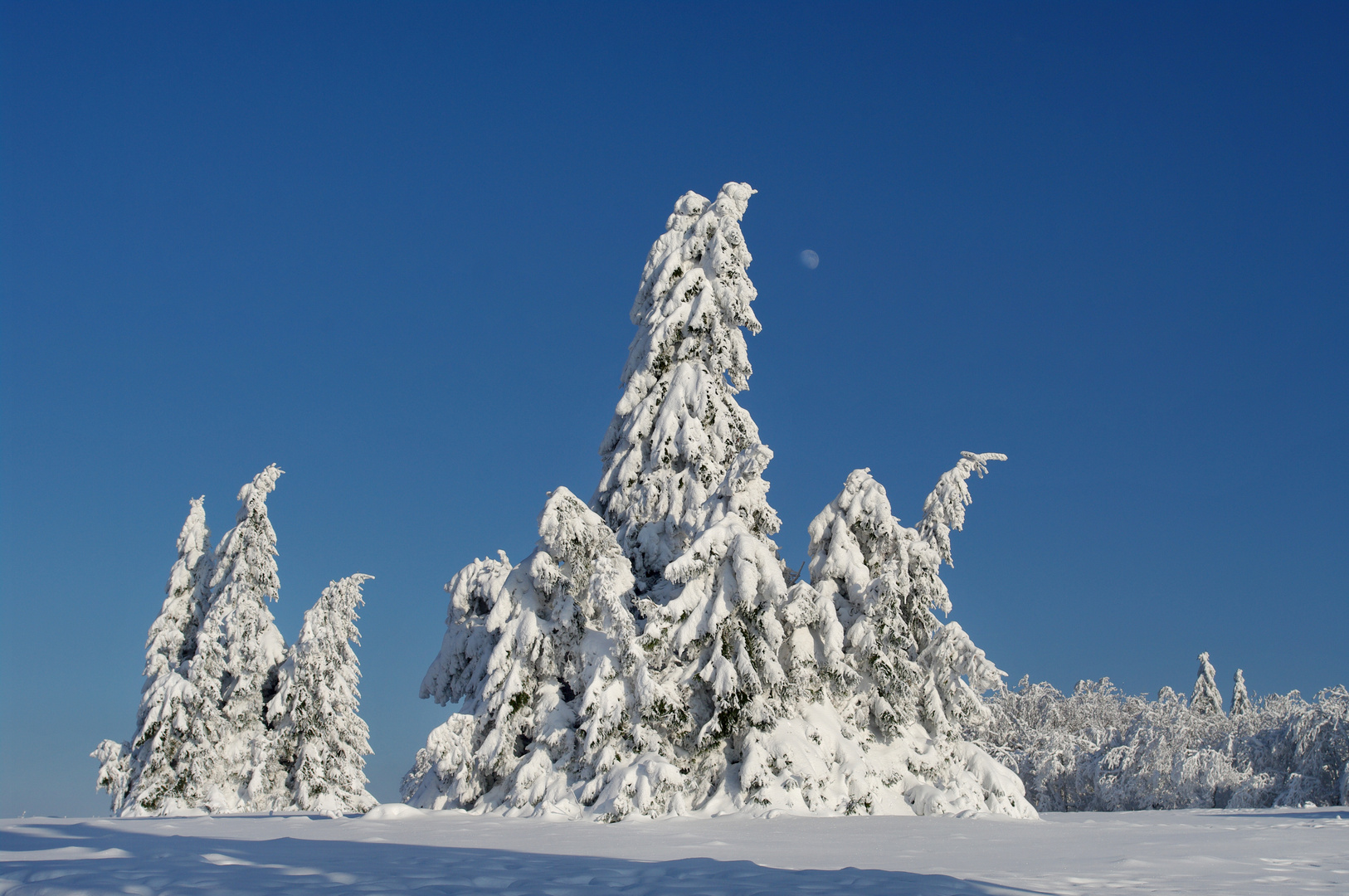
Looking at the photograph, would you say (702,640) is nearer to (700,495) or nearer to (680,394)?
(700,495)

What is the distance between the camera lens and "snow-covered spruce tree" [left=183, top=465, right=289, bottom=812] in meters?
30.3

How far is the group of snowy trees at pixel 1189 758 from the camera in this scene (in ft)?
119

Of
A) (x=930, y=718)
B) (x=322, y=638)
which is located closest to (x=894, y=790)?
(x=930, y=718)

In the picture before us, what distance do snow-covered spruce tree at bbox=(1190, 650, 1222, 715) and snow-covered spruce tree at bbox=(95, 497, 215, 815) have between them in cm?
7310

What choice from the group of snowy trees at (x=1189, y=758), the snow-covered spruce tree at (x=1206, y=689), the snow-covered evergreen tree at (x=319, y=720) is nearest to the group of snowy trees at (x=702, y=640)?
the snow-covered evergreen tree at (x=319, y=720)

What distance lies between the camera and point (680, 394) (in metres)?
21.2

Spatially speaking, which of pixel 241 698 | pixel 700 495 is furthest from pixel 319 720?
pixel 700 495

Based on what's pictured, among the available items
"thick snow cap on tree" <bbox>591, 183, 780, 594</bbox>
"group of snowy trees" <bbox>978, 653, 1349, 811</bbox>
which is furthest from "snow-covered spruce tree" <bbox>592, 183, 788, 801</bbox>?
"group of snowy trees" <bbox>978, 653, 1349, 811</bbox>

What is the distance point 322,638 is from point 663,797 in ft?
65.7

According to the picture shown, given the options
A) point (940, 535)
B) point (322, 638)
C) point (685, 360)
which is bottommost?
point (322, 638)

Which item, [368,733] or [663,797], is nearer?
[663,797]

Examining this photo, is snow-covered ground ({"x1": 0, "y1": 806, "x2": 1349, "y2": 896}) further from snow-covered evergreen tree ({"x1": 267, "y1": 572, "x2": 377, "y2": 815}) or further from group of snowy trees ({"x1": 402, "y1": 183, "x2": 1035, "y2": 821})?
snow-covered evergreen tree ({"x1": 267, "y1": 572, "x2": 377, "y2": 815})

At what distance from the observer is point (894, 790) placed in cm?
1834

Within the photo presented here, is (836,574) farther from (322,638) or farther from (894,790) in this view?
(322,638)
